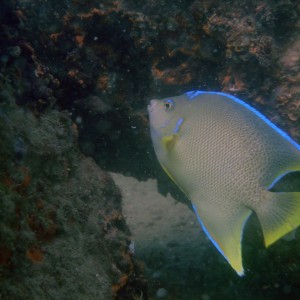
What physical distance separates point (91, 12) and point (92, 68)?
1.99ft

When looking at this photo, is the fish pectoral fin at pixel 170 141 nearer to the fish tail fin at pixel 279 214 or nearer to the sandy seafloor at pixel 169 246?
the fish tail fin at pixel 279 214

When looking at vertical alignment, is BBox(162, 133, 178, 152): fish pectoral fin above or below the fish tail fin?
above

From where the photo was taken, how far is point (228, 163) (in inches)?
73.7

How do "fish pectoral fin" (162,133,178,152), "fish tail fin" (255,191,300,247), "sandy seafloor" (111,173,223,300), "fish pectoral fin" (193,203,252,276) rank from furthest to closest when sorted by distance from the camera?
1. "sandy seafloor" (111,173,223,300)
2. "fish pectoral fin" (162,133,178,152)
3. "fish pectoral fin" (193,203,252,276)
4. "fish tail fin" (255,191,300,247)

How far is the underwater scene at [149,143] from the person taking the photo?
74.8 inches

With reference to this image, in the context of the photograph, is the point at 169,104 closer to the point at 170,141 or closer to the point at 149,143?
the point at 170,141

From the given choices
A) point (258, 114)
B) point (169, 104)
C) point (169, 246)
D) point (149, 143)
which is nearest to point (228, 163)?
point (258, 114)

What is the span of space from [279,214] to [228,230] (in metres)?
0.32

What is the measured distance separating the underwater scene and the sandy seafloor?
0.03 metres

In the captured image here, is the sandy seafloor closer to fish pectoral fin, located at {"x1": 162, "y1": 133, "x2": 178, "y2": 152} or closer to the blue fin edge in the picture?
fish pectoral fin, located at {"x1": 162, "y1": 133, "x2": 178, "y2": 152}

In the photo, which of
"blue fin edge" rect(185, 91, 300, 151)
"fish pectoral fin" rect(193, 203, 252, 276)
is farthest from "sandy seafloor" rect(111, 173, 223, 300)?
"blue fin edge" rect(185, 91, 300, 151)

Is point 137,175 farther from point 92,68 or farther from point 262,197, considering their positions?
point 262,197

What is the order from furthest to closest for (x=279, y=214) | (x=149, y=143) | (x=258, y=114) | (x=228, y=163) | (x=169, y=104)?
(x=149, y=143)
(x=169, y=104)
(x=258, y=114)
(x=228, y=163)
(x=279, y=214)

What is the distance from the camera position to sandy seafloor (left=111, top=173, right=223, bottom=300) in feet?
12.3
